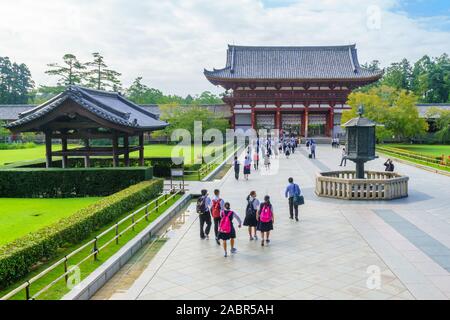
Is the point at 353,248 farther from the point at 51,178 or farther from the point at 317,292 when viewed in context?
the point at 51,178

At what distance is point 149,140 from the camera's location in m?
61.2

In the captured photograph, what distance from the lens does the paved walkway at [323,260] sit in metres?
8.48

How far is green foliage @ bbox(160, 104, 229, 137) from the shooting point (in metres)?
54.3

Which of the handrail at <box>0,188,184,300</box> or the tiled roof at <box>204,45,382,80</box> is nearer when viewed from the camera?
the handrail at <box>0,188,184,300</box>

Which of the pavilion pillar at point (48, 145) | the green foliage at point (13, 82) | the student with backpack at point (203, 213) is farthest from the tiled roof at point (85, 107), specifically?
the green foliage at point (13, 82)

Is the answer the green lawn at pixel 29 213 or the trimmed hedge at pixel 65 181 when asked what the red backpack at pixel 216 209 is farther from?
the trimmed hedge at pixel 65 181

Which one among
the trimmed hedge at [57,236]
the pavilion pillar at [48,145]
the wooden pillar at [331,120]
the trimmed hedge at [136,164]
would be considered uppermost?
the wooden pillar at [331,120]

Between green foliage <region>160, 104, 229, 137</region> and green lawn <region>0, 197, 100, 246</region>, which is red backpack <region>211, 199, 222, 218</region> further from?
green foliage <region>160, 104, 229, 137</region>

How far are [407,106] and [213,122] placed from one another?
23397mm

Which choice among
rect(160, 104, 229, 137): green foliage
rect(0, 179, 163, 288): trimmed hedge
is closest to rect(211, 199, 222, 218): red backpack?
rect(0, 179, 163, 288): trimmed hedge

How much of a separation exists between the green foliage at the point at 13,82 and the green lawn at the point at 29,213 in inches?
3284

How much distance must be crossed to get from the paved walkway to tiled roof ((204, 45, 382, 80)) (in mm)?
45297

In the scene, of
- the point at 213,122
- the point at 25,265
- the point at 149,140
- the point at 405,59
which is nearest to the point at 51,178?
the point at 25,265

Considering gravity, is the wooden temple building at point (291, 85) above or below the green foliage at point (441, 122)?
above
